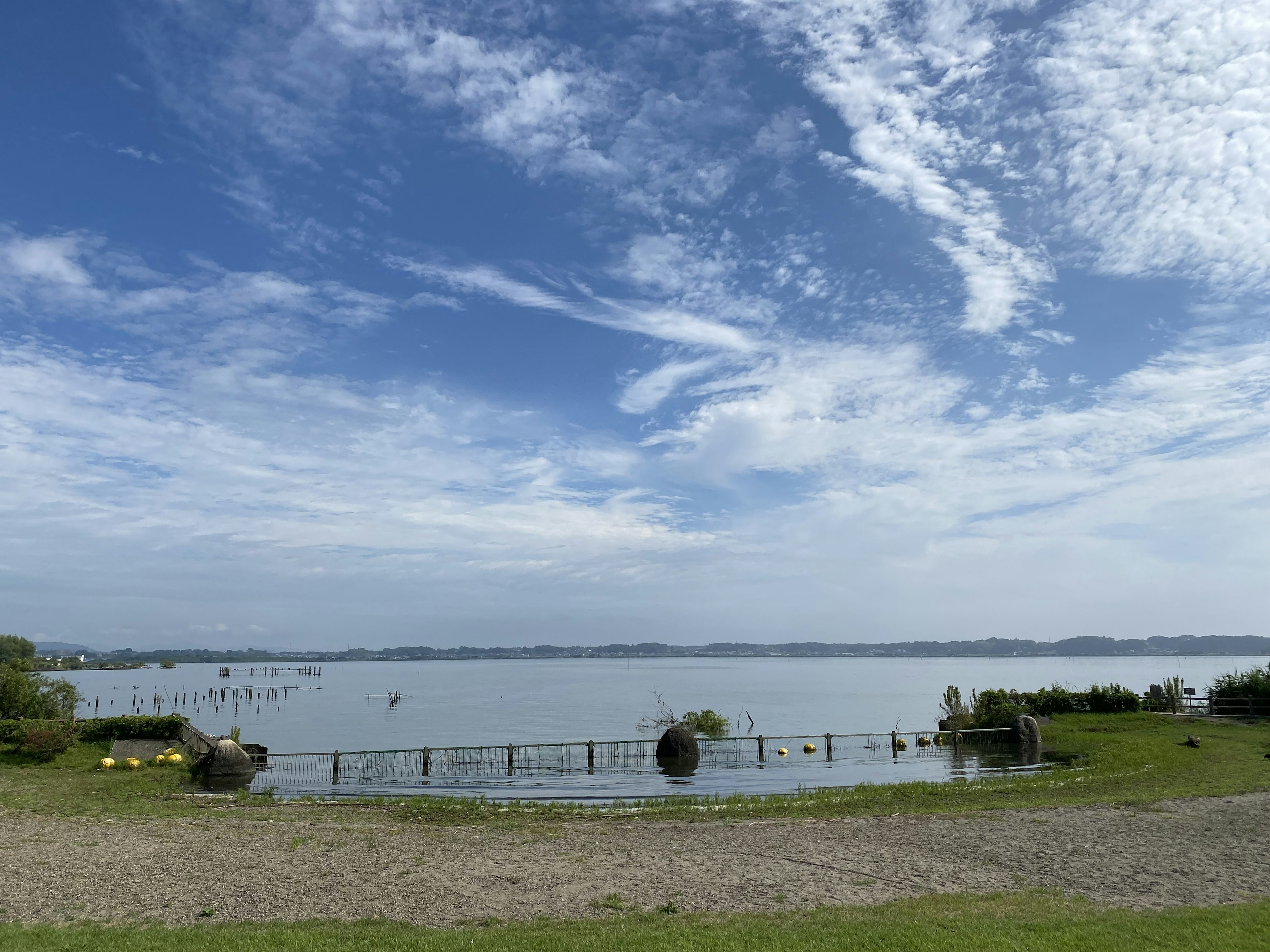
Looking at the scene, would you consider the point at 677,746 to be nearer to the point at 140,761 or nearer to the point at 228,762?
the point at 228,762

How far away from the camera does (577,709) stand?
86.0m

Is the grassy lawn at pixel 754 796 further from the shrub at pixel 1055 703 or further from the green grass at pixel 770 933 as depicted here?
the shrub at pixel 1055 703

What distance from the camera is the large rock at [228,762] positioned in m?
31.9

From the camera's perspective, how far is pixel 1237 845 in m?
14.2

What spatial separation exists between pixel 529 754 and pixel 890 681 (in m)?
136

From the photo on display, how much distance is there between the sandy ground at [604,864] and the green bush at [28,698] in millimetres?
18555

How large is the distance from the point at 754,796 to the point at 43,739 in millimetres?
24998

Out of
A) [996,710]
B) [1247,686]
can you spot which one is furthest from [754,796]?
[1247,686]

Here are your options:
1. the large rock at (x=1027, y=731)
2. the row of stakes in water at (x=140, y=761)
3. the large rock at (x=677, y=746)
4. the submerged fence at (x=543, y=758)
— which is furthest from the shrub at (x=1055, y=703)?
the row of stakes in water at (x=140, y=761)

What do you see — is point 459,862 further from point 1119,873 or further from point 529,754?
point 529,754

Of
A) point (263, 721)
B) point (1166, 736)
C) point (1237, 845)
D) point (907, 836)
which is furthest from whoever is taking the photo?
point (263, 721)

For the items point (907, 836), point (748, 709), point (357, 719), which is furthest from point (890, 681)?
point (907, 836)

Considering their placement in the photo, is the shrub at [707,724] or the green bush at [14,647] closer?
the shrub at [707,724]

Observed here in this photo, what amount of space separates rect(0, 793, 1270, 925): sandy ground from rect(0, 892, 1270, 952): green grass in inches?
23.8
